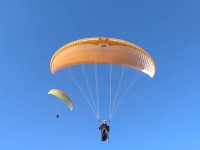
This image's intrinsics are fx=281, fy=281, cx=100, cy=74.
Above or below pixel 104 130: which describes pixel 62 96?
above

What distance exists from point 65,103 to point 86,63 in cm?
1386

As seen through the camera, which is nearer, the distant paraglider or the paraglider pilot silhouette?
the paraglider pilot silhouette

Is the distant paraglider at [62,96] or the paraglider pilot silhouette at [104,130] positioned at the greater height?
the distant paraglider at [62,96]

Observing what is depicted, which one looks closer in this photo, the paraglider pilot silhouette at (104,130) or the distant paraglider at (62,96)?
the paraglider pilot silhouette at (104,130)

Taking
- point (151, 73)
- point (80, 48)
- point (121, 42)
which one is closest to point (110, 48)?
point (121, 42)

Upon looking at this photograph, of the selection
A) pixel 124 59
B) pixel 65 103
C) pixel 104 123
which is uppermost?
pixel 65 103

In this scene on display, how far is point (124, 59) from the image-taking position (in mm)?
19781

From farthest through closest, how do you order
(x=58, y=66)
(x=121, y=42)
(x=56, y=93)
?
1. (x=56, y=93)
2. (x=58, y=66)
3. (x=121, y=42)

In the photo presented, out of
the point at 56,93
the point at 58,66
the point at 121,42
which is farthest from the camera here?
the point at 56,93

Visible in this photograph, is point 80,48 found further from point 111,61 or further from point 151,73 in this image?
point 151,73

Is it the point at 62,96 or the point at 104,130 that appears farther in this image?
the point at 62,96

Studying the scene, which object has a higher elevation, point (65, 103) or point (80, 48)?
point (65, 103)

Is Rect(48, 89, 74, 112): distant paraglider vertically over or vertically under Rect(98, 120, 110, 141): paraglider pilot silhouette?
over

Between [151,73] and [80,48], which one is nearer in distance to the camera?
[80,48]
